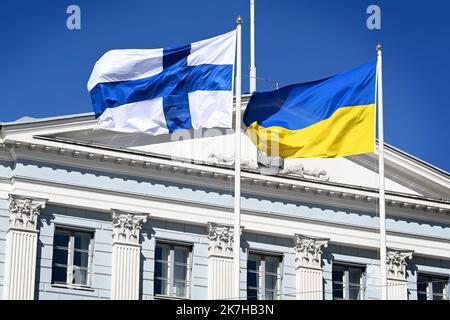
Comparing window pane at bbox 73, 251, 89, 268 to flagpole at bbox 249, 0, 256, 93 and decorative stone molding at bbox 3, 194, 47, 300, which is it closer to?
decorative stone molding at bbox 3, 194, 47, 300

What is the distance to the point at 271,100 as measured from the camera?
34.9m

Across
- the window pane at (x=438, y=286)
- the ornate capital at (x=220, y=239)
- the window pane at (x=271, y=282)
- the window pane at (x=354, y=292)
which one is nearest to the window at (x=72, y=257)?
the ornate capital at (x=220, y=239)

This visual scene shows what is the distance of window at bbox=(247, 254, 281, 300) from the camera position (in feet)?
140

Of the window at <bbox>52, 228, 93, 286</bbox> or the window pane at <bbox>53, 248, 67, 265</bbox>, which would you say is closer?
the window at <bbox>52, 228, 93, 286</bbox>

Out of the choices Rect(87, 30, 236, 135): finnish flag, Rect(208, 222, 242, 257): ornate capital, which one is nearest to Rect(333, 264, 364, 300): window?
Rect(208, 222, 242, 257): ornate capital

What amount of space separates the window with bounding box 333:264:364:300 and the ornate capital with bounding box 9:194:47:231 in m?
10.6

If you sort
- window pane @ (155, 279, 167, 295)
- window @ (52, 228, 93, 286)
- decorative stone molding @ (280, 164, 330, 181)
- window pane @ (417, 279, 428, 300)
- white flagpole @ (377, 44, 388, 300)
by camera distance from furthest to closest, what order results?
window pane @ (417, 279, 428, 300)
decorative stone molding @ (280, 164, 330, 181)
window pane @ (155, 279, 167, 295)
window @ (52, 228, 93, 286)
white flagpole @ (377, 44, 388, 300)

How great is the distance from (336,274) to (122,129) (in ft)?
40.2

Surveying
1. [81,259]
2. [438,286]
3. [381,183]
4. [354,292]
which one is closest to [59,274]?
[81,259]

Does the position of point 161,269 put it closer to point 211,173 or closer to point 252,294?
point 252,294

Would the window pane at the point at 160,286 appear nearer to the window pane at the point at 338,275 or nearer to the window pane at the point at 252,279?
the window pane at the point at 252,279

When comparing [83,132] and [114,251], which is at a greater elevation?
[83,132]
